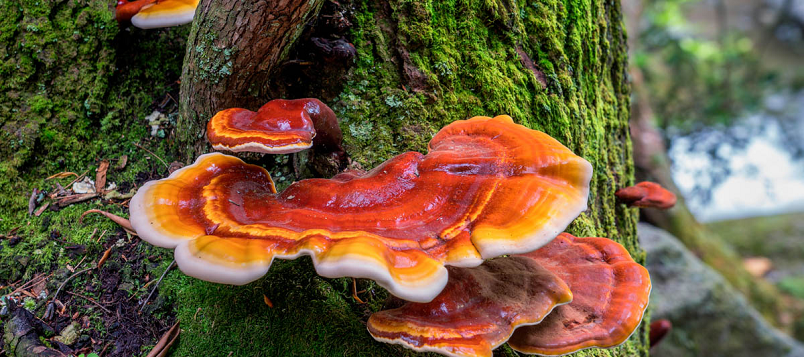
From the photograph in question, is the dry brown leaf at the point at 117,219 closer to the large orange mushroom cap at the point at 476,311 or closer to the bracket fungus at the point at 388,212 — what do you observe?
the bracket fungus at the point at 388,212

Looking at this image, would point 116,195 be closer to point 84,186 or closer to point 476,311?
point 84,186

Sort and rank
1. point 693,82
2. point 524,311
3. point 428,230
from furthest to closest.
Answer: point 693,82 < point 524,311 < point 428,230

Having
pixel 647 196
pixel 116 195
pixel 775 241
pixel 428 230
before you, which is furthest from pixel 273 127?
pixel 775 241

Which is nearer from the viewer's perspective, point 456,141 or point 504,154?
point 504,154

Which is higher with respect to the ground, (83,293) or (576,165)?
(576,165)

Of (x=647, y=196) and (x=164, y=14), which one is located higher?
(x=164, y=14)

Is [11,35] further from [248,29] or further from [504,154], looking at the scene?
[504,154]

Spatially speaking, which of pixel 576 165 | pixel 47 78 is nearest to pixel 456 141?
pixel 576 165
